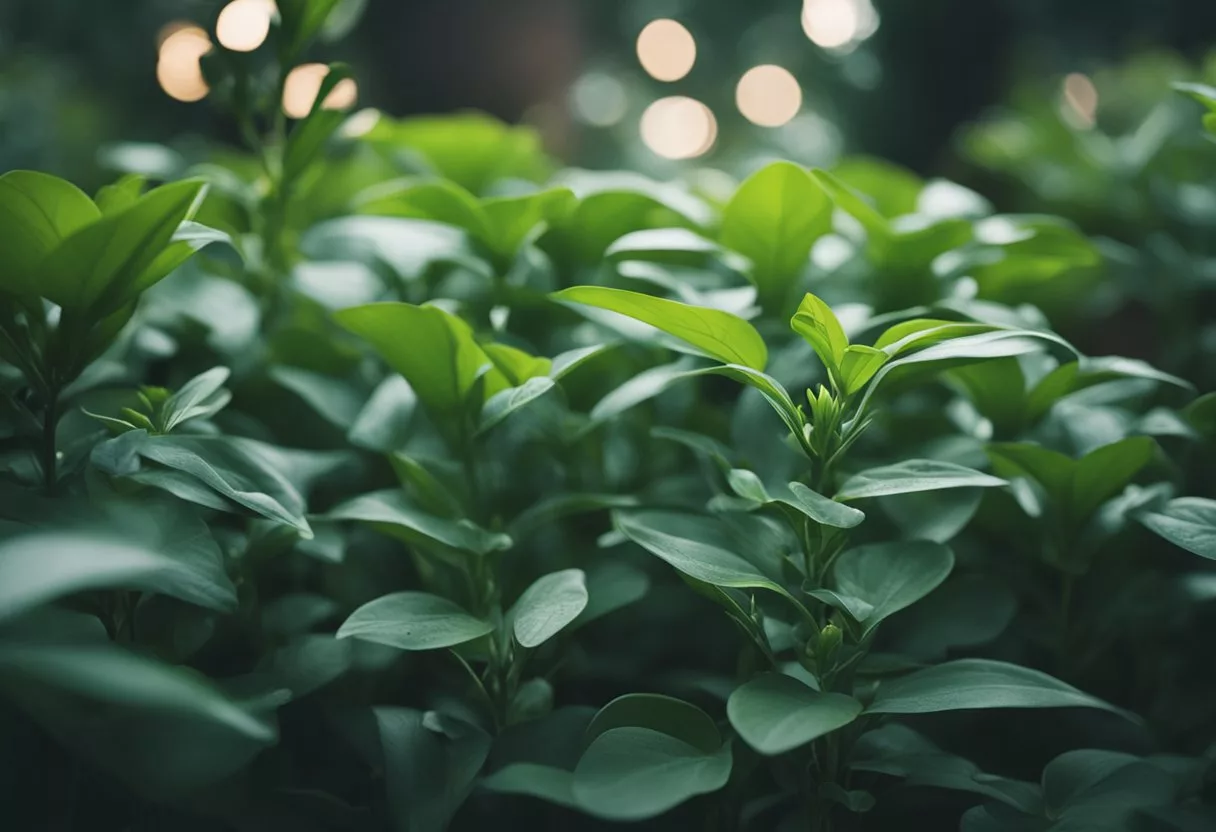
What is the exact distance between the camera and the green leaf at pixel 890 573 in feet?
1.53

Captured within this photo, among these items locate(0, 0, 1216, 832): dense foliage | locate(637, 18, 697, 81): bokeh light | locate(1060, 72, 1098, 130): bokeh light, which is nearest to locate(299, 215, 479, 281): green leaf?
locate(0, 0, 1216, 832): dense foliage

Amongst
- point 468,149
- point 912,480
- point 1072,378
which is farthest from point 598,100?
point 912,480

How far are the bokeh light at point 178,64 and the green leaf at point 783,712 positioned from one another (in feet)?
5.27

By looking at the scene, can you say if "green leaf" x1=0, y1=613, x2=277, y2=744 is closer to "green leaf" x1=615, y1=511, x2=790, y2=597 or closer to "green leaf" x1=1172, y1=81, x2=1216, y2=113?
"green leaf" x1=615, y1=511, x2=790, y2=597

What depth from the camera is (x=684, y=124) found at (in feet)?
7.89

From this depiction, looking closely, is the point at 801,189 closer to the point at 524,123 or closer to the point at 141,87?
the point at 524,123

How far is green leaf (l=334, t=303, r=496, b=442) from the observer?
0.50 m

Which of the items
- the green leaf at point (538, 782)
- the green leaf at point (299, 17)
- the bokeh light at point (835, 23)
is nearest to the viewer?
the green leaf at point (538, 782)

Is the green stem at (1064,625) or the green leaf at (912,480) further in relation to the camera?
the green stem at (1064,625)

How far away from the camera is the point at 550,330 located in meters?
0.69

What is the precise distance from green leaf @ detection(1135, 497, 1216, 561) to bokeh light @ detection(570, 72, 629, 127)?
5.85ft

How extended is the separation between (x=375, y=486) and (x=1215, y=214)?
0.81 meters

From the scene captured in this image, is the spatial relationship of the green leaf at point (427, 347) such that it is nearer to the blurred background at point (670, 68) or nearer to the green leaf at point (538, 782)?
the green leaf at point (538, 782)

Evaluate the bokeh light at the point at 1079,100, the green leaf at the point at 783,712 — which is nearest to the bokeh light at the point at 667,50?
the bokeh light at the point at 1079,100
